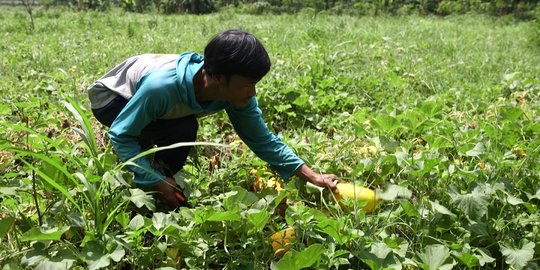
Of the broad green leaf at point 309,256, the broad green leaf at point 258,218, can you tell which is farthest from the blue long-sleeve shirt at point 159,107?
the broad green leaf at point 309,256

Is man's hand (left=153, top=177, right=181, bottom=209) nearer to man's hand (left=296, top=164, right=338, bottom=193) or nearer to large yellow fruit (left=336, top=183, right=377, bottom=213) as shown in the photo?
man's hand (left=296, top=164, right=338, bottom=193)

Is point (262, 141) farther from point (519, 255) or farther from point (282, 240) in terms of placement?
point (519, 255)

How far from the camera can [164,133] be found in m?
2.32

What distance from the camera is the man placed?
73.8 inches

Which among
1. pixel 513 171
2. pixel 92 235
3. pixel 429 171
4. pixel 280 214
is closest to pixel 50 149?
pixel 92 235

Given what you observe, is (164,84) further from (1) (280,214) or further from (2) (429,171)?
(2) (429,171)

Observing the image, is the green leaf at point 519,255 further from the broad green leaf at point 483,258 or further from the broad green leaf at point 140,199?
the broad green leaf at point 140,199

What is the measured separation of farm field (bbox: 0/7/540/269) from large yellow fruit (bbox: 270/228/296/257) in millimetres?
16

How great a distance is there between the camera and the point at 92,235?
1650mm

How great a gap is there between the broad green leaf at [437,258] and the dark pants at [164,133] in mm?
1212

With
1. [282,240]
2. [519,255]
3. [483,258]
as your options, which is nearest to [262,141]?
[282,240]

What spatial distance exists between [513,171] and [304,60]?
276 cm

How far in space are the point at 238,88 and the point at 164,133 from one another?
1.86 ft

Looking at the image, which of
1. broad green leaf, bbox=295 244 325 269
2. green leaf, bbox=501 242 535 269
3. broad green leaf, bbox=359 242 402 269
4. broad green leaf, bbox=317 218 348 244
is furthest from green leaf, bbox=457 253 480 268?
broad green leaf, bbox=295 244 325 269
